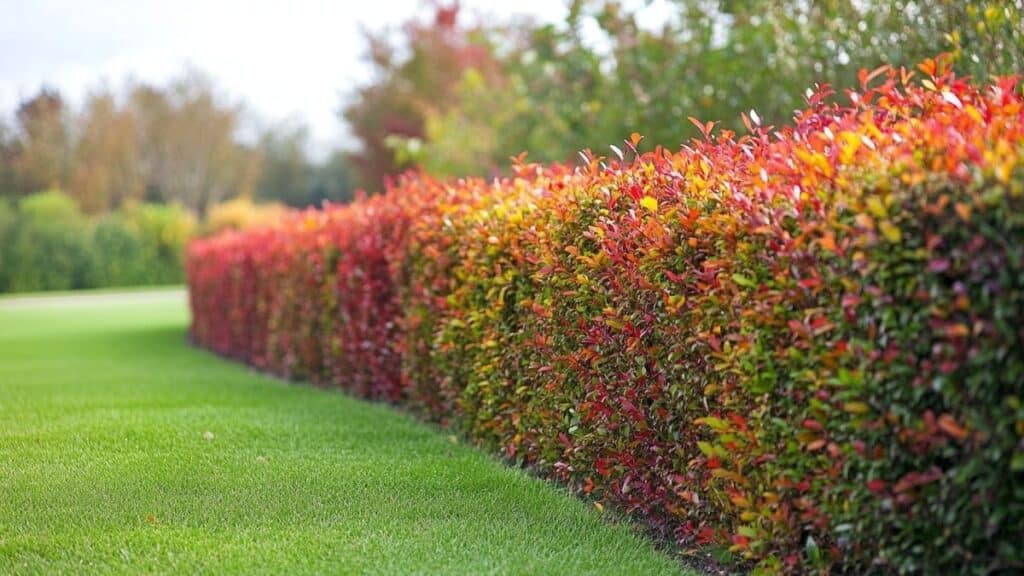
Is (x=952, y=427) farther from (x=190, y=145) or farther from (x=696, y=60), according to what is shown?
(x=190, y=145)

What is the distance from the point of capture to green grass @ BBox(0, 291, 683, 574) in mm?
4500

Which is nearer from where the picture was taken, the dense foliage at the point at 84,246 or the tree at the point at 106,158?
the dense foliage at the point at 84,246

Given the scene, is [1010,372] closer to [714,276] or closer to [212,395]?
[714,276]

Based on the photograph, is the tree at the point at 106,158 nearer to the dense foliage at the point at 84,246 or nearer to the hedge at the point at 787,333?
the dense foliage at the point at 84,246

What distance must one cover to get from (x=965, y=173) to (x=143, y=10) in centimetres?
3445

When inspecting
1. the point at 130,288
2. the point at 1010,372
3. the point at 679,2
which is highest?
the point at 679,2

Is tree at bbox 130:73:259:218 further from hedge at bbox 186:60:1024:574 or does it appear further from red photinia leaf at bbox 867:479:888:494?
red photinia leaf at bbox 867:479:888:494

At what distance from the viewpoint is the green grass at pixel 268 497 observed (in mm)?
4500

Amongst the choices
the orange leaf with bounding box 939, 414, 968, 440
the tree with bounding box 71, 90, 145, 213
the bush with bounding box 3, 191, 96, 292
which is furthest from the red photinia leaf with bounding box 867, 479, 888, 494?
the tree with bounding box 71, 90, 145, 213

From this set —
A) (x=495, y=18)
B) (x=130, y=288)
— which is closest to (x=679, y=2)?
(x=495, y=18)

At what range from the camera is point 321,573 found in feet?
14.0

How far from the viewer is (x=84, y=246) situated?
36031 millimetres

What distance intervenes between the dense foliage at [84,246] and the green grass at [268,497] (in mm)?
28544

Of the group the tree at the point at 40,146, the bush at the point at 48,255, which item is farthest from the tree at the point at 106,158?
the bush at the point at 48,255
